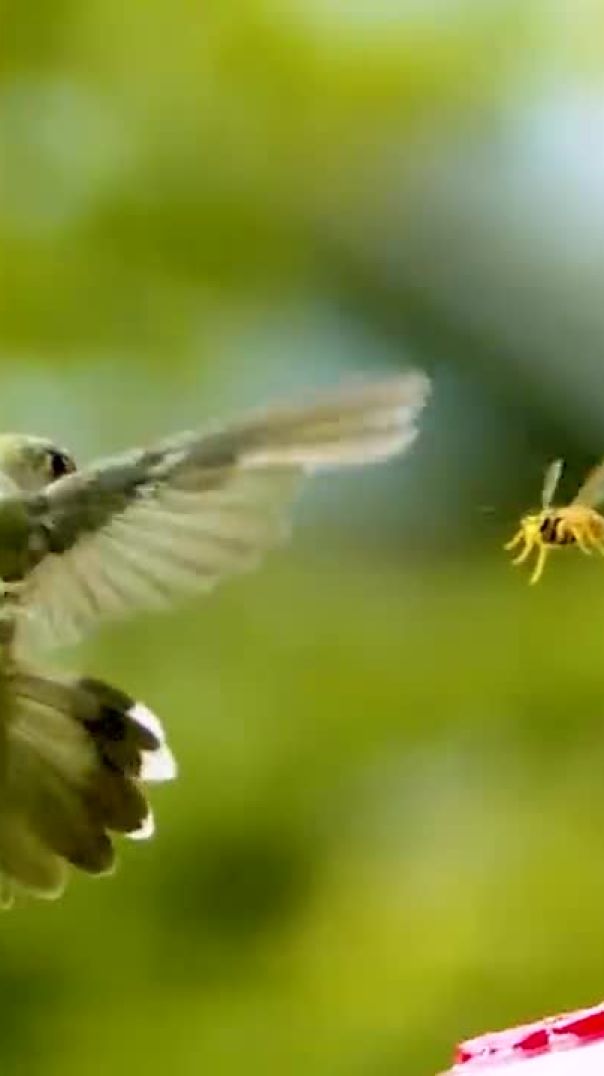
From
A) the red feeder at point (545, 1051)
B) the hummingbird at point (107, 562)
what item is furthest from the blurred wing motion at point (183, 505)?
the red feeder at point (545, 1051)

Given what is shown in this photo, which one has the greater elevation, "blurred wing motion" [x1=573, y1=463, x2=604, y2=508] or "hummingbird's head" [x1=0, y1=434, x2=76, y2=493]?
"hummingbird's head" [x1=0, y1=434, x2=76, y2=493]

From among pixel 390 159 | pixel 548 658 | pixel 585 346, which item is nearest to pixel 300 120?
pixel 390 159

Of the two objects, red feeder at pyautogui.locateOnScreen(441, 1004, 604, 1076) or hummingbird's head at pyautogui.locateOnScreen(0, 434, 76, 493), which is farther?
hummingbird's head at pyautogui.locateOnScreen(0, 434, 76, 493)

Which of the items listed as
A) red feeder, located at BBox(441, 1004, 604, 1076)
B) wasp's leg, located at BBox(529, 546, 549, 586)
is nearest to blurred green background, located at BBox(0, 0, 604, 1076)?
wasp's leg, located at BBox(529, 546, 549, 586)

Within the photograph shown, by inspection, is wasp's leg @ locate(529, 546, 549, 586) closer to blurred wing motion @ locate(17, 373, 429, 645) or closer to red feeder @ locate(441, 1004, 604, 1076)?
blurred wing motion @ locate(17, 373, 429, 645)

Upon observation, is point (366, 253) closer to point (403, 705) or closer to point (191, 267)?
point (191, 267)

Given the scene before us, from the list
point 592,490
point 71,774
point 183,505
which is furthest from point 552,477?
point 71,774

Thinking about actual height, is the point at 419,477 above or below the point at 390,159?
below
